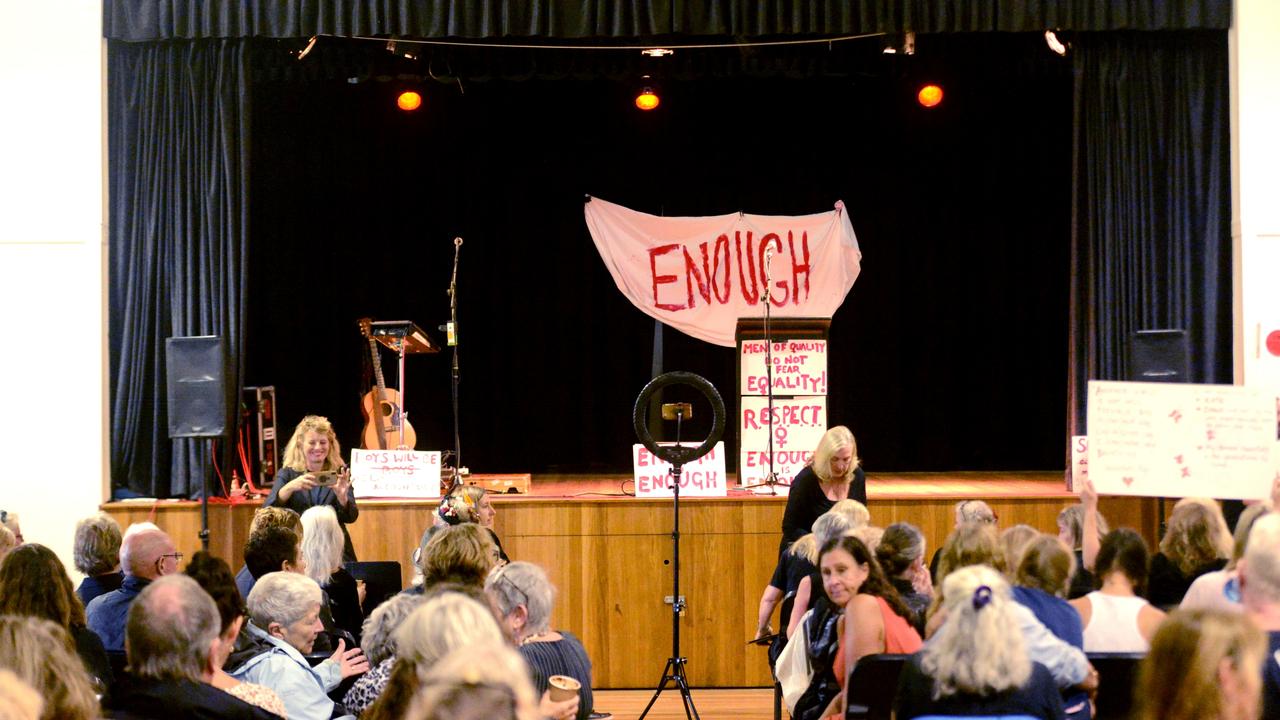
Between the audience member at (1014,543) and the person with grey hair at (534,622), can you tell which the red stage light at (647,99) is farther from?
the person with grey hair at (534,622)

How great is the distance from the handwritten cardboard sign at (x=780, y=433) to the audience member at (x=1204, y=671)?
629 cm

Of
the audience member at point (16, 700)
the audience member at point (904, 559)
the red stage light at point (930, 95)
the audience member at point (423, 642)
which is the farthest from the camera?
the red stage light at point (930, 95)

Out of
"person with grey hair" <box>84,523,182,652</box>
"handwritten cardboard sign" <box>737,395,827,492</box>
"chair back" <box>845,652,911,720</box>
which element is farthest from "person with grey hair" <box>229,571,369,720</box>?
"handwritten cardboard sign" <box>737,395,827,492</box>

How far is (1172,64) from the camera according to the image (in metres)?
8.41

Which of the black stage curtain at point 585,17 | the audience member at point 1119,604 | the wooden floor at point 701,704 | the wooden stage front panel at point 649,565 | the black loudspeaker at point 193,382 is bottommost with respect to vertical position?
the wooden floor at point 701,704

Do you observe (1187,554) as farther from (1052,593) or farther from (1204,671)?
(1204,671)

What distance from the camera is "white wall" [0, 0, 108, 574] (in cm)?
795

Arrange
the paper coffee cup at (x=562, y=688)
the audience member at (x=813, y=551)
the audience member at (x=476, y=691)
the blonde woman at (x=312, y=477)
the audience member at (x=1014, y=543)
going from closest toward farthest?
1. the audience member at (x=476, y=691)
2. the paper coffee cup at (x=562, y=688)
3. the audience member at (x=1014, y=543)
4. the audience member at (x=813, y=551)
5. the blonde woman at (x=312, y=477)

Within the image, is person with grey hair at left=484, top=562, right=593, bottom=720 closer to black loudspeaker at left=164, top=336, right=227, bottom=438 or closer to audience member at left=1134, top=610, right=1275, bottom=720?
audience member at left=1134, top=610, right=1275, bottom=720

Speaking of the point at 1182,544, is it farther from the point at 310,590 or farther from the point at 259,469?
the point at 259,469

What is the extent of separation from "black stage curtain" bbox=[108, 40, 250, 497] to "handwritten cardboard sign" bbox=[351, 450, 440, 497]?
2.96 ft

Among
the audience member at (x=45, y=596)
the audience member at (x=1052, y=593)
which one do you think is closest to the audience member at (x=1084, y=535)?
the audience member at (x=1052, y=593)

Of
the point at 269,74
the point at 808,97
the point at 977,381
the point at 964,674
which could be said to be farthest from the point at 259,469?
the point at 964,674

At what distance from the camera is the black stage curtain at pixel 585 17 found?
26.0 feet
